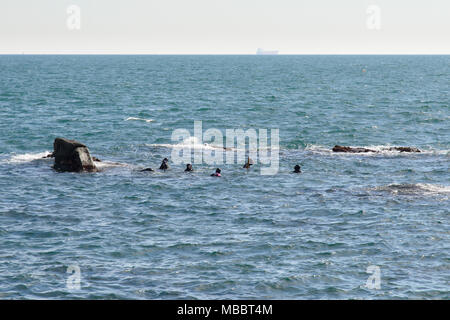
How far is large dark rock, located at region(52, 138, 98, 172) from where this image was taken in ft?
171

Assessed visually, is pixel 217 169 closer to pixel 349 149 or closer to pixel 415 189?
pixel 415 189

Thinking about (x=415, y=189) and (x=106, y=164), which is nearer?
(x=415, y=189)

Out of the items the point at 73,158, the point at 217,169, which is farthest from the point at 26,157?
the point at 217,169

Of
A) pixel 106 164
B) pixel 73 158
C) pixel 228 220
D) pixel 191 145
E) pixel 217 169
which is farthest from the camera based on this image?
pixel 191 145

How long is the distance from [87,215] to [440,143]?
4300 centimetres

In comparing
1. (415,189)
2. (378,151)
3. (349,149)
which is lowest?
(415,189)

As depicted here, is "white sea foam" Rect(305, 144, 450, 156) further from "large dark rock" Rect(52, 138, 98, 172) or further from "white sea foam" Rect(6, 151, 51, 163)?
"white sea foam" Rect(6, 151, 51, 163)

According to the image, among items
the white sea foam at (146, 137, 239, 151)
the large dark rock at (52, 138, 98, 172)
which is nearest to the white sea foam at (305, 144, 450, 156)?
the white sea foam at (146, 137, 239, 151)

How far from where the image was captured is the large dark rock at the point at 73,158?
52000mm

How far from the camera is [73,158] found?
52.3 metres

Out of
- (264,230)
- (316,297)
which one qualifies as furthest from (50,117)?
(316,297)

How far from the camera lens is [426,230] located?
36.9 meters

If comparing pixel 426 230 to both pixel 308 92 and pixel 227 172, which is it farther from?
pixel 308 92
